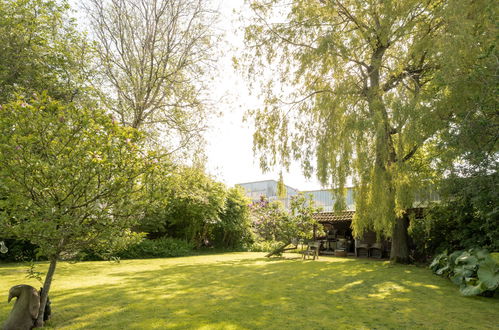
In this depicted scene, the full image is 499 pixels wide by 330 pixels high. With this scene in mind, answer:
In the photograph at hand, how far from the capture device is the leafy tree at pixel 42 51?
10945 millimetres

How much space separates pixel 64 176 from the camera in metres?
3.61

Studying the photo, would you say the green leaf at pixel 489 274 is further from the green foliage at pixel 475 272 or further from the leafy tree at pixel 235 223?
the leafy tree at pixel 235 223

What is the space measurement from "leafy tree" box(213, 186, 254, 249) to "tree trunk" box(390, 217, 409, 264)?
8.45m

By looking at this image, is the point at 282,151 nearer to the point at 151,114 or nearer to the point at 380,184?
the point at 380,184

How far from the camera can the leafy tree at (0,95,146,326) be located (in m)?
3.52

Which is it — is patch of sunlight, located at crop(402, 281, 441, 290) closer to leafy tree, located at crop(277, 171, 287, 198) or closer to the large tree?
leafy tree, located at crop(277, 171, 287, 198)

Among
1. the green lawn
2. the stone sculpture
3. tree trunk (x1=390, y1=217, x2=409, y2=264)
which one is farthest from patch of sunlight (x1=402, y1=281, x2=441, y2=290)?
the stone sculpture

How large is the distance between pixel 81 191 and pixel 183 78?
10885 millimetres

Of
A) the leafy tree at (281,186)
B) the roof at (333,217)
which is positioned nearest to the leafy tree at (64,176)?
the leafy tree at (281,186)

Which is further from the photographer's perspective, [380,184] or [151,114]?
[151,114]

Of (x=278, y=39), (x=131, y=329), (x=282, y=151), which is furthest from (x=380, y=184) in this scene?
(x=131, y=329)

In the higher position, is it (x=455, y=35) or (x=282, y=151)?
(x=455, y=35)

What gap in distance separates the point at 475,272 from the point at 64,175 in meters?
7.42

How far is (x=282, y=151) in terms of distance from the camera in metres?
11.8
